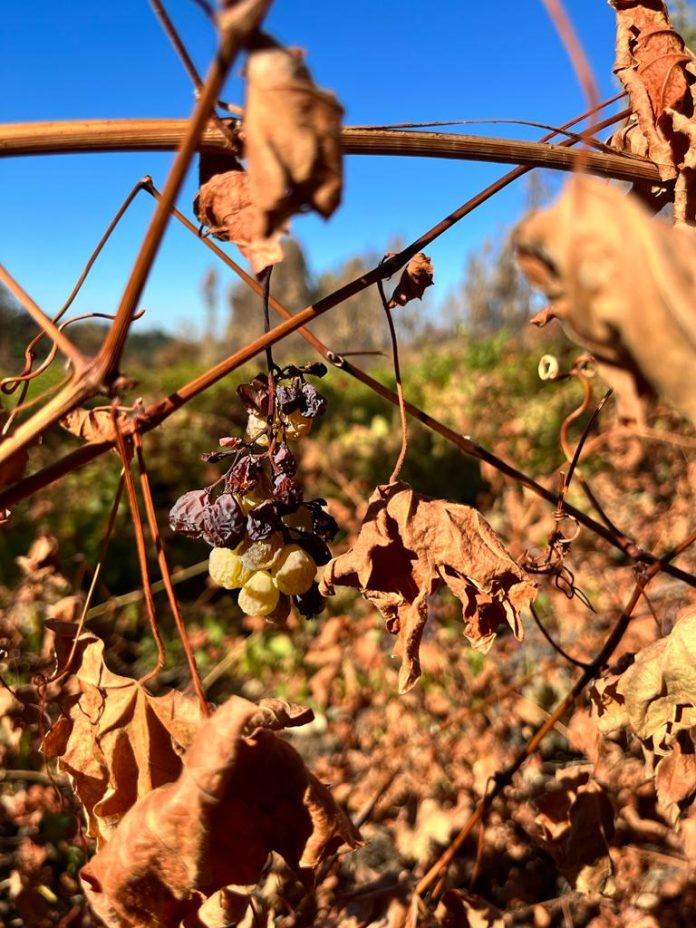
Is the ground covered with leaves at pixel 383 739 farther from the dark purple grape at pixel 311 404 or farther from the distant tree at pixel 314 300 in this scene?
the distant tree at pixel 314 300

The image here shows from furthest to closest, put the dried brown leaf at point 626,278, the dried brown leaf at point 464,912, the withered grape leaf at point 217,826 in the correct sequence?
the dried brown leaf at point 464,912
the withered grape leaf at point 217,826
the dried brown leaf at point 626,278

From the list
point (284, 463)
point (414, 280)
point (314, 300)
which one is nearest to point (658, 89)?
point (414, 280)

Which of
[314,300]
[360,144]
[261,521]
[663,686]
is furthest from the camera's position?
[314,300]

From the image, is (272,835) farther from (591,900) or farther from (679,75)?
(591,900)

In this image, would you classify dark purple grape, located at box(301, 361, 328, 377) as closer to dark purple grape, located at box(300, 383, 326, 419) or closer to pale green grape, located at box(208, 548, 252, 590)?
dark purple grape, located at box(300, 383, 326, 419)

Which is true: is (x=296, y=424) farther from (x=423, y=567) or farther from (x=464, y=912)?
(x=464, y=912)


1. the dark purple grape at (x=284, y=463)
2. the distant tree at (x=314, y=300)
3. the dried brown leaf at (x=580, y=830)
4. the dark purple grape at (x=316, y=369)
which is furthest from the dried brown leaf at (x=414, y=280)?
the distant tree at (x=314, y=300)

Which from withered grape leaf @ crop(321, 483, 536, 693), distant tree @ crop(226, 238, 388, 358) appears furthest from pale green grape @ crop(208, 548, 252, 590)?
distant tree @ crop(226, 238, 388, 358)
